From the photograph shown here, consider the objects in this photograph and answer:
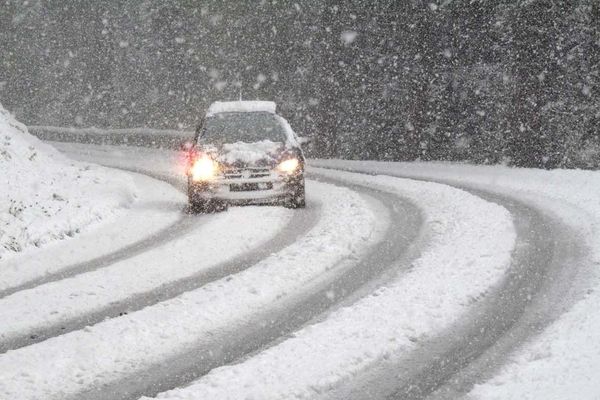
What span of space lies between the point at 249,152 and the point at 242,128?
3.22 feet

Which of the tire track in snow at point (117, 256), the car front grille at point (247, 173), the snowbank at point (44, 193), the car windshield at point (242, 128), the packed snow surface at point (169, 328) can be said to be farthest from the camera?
the car windshield at point (242, 128)

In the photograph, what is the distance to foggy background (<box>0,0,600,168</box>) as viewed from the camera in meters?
18.7

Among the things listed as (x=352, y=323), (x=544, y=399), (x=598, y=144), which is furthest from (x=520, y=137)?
(x=544, y=399)

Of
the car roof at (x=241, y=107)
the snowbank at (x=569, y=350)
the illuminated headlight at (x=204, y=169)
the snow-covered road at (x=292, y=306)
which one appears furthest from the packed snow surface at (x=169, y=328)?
the car roof at (x=241, y=107)

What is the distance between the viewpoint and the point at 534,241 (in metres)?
9.98

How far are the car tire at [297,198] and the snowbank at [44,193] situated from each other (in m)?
3.22

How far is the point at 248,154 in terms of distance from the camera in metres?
13.1

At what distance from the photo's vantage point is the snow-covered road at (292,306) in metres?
5.37

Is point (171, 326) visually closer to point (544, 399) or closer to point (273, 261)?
point (273, 261)

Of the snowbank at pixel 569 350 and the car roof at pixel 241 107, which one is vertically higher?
the car roof at pixel 241 107

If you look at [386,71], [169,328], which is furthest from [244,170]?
[386,71]

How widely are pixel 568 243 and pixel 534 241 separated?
1.47 feet

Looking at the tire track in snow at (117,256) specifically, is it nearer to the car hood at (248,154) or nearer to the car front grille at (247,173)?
the car front grille at (247,173)

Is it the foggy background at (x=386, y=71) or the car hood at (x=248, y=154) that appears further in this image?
the foggy background at (x=386, y=71)
